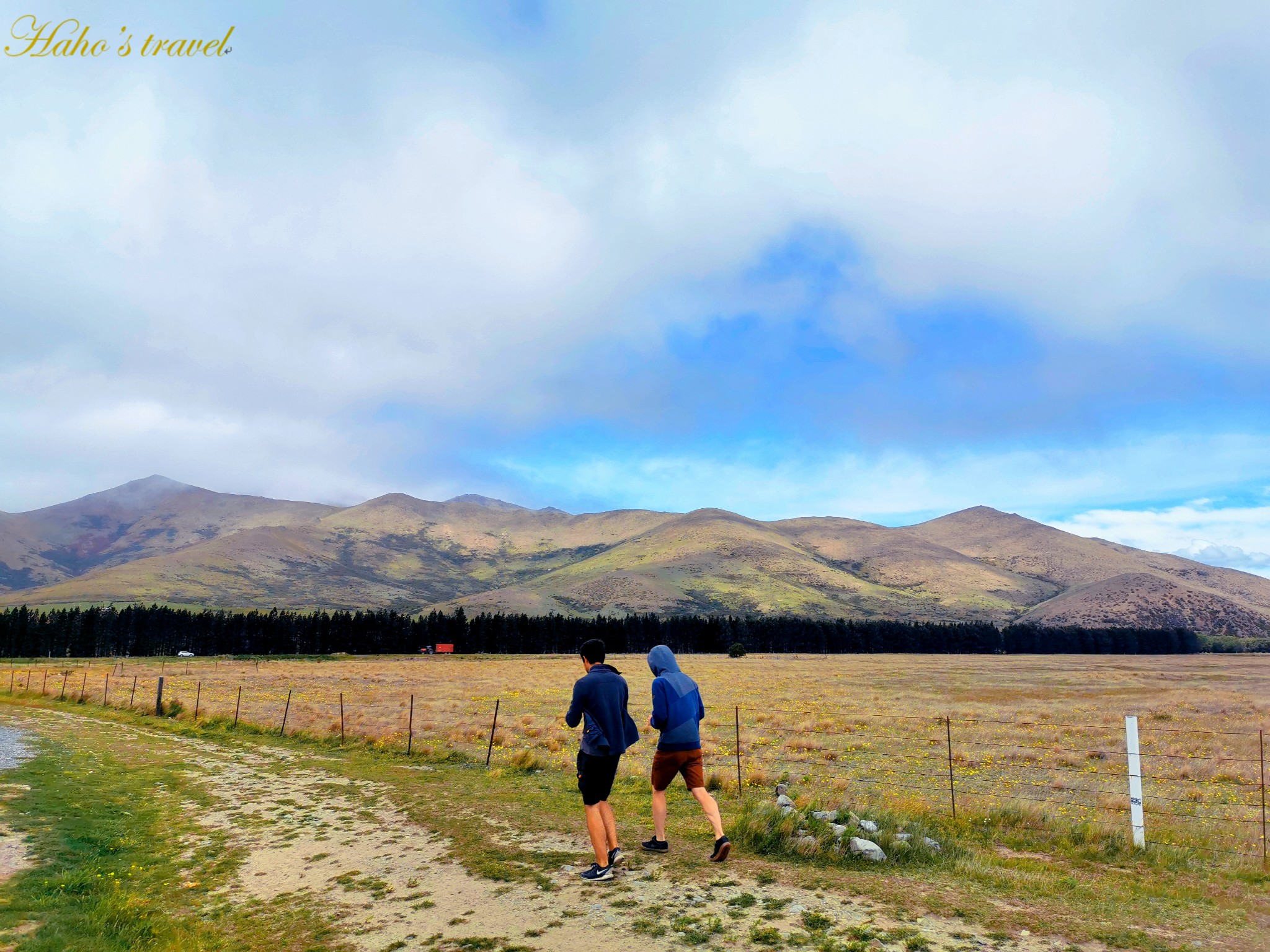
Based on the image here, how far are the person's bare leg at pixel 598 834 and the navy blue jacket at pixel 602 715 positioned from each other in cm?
76

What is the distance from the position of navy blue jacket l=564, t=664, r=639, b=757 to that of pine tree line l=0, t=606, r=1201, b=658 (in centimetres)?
12238

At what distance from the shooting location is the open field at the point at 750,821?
725 centimetres

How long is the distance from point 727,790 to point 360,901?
766 centimetres

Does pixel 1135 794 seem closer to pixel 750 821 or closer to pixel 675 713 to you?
pixel 750 821

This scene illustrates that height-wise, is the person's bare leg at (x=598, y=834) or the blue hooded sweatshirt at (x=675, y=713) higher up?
the blue hooded sweatshirt at (x=675, y=713)

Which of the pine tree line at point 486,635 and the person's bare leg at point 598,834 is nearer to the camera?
the person's bare leg at point 598,834

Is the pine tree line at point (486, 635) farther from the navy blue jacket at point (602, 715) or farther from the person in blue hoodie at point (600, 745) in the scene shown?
the navy blue jacket at point (602, 715)

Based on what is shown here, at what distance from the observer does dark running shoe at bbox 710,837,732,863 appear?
8.91 m

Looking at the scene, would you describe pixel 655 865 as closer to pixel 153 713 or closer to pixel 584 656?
pixel 584 656

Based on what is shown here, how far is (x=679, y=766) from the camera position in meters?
8.99

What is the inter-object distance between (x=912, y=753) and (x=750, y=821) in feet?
46.1

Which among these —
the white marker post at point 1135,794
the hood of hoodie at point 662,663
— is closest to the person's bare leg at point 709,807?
the hood of hoodie at point 662,663

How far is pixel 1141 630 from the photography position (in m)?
150

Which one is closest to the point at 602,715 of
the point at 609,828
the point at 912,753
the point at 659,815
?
the point at 609,828
